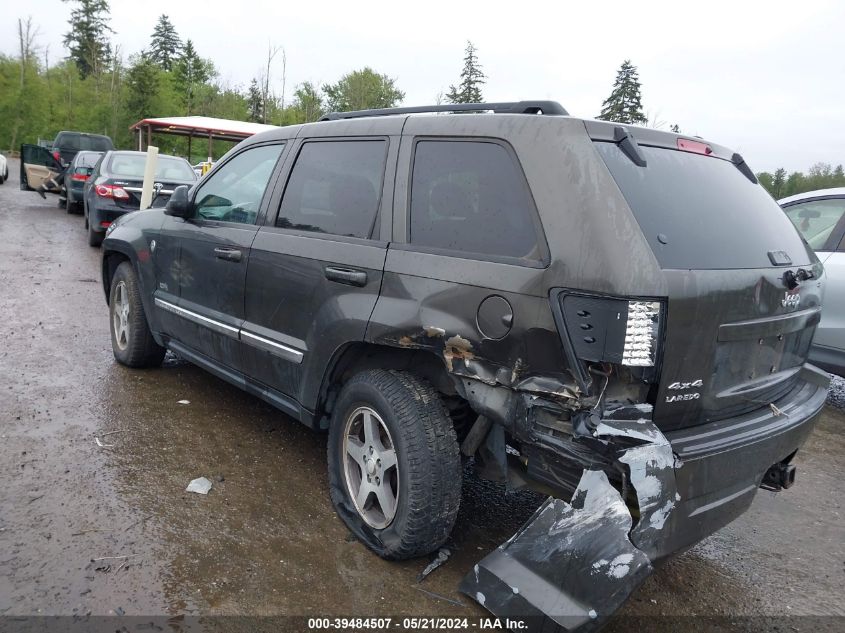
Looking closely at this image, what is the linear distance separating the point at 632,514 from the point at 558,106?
1.66m

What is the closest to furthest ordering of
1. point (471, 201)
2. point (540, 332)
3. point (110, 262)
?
point (540, 332) → point (471, 201) → point (110, 262)

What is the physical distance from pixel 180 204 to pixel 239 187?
0.50m

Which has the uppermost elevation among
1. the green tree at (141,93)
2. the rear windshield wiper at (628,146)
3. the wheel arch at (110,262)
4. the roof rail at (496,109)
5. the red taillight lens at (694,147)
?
the green tree at (141,93)

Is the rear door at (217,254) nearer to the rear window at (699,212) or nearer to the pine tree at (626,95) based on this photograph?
the rear window at (699,212)

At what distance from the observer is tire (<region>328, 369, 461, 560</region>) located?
2672 millimetres

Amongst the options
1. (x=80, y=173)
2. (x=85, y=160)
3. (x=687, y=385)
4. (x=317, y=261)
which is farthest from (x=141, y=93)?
(x=687, y=385)

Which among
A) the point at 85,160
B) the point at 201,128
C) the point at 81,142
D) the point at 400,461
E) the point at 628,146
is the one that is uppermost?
the point at 201,128

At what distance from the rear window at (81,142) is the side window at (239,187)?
1913 centimetres

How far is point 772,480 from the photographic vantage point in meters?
2.76

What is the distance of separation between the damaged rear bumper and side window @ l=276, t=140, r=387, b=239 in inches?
59.6

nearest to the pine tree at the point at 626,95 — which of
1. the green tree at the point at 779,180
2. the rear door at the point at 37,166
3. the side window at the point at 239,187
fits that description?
the green tree at the point at 779,180

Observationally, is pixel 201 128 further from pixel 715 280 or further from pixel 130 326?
pixel 715 280

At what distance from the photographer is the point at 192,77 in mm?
50125

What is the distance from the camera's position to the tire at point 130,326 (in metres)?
4.90
